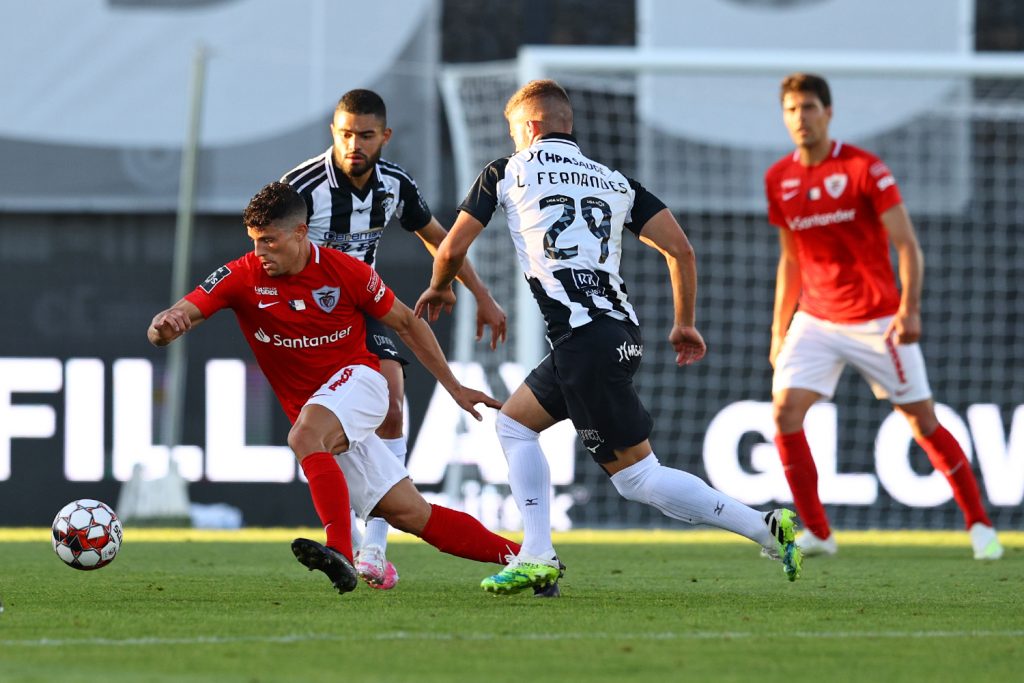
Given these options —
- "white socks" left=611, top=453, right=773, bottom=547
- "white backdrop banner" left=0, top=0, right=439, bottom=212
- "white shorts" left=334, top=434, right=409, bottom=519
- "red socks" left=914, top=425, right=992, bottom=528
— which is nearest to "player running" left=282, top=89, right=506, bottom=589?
"white shorts" left=334, top=434, right=409, bottom=519

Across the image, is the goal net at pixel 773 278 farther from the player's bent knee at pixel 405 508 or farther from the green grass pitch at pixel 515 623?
the player's bent knee at pixel 405 508

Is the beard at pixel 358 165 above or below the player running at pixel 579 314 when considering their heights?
above

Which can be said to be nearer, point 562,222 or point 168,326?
point 168,326

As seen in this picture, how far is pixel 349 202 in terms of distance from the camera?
6.39m

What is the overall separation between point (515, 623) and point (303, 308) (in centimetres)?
153

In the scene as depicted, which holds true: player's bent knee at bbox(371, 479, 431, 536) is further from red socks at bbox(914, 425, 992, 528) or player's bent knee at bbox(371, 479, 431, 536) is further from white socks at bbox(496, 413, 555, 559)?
red socks at bbox(914, 425, 992, 528)

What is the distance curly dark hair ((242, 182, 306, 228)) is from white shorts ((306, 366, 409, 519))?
0.59m

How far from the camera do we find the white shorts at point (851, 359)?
7.29 metres

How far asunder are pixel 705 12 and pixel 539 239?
7.72 meters

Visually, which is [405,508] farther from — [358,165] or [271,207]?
[358,165]

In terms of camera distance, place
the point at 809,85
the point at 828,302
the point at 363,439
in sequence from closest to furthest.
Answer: the point at 363,439 < the point at 809,85 < the point at 828,302

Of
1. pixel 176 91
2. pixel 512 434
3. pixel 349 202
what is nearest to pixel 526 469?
pixel 512 434

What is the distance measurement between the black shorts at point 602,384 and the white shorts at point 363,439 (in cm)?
66

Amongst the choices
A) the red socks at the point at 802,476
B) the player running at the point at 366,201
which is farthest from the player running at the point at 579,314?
the red socks at the point at 802,476
